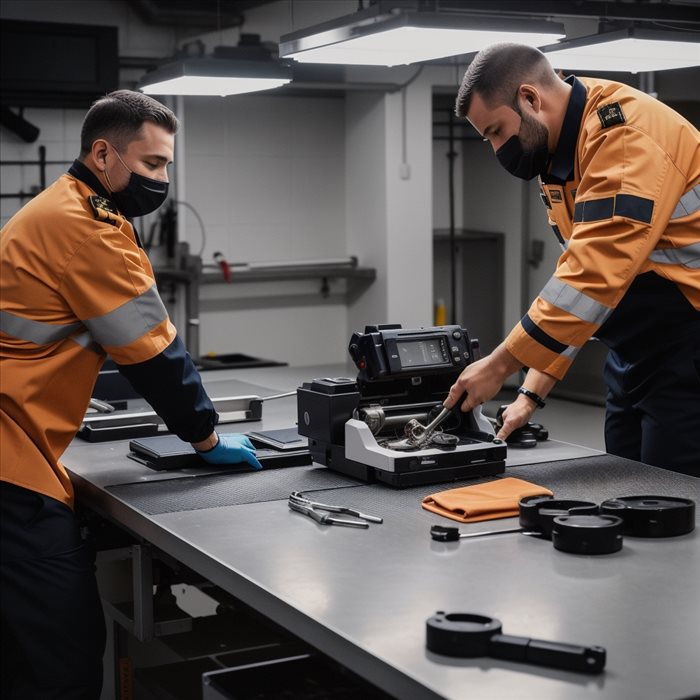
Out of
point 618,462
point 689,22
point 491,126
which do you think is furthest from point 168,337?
point 689,22

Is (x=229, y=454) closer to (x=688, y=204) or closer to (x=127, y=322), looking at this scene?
(x=127, y=322)

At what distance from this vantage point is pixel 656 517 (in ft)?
5.98

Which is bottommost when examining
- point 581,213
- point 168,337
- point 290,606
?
point 290,606

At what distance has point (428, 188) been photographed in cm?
631

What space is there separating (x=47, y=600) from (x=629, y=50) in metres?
2.25

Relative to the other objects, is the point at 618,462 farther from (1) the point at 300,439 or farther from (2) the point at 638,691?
(2) the point at 638,691

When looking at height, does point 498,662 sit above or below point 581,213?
below

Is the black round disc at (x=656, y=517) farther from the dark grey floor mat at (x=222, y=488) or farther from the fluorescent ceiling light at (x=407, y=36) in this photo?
the fluorescent ceiling light at (x=407, y=36)

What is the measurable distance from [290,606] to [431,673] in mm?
309

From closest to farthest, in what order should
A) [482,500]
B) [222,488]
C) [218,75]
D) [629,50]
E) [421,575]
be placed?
[421,575]
[482,500]
[222,488]
[629,50]
[218,75]

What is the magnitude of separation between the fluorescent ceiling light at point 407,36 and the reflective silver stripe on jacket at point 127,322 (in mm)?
931

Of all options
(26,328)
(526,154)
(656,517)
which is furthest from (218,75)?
(656,517)

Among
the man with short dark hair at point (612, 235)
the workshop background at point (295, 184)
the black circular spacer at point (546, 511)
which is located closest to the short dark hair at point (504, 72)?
the man with short dark hair at point (612, 235)

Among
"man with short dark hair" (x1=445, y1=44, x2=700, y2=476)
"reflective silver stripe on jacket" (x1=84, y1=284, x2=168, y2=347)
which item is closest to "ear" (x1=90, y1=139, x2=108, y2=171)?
"reflective silver stripe on jacket" (x1=84, y1=284, x2=168, y2=347)
